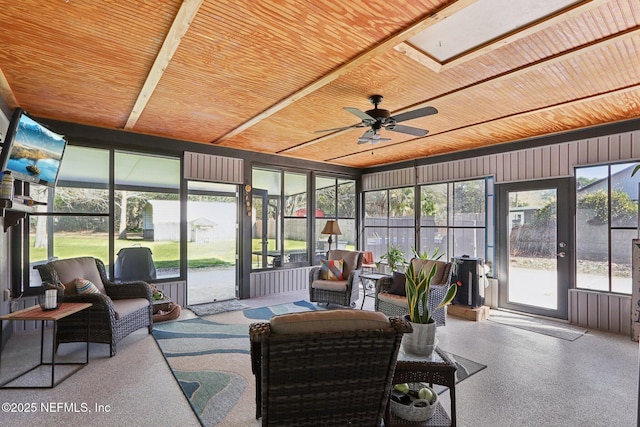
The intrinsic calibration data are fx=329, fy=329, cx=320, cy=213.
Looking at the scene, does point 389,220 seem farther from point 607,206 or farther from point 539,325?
point 607,206

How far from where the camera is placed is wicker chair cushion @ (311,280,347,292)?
495cm

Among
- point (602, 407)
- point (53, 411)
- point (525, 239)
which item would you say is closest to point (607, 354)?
point (602, 407)

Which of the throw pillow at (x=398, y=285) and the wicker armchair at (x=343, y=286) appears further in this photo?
the wicker armchair at (x=343, y=286)

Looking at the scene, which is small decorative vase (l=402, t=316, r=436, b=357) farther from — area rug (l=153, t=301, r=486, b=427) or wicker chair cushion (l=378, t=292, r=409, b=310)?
wicker chair cushion (l=378, t=292, r=409, b=310)

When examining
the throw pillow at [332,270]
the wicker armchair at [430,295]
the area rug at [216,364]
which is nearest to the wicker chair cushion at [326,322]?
the area rug at [216,364]

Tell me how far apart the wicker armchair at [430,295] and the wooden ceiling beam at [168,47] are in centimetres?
348

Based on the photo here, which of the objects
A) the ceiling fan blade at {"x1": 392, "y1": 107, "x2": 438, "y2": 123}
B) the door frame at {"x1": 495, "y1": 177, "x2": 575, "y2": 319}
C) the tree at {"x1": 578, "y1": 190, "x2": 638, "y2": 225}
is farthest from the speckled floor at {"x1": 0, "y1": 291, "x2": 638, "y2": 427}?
the ceiling fan blade at {"x1": 392, "y1": 107, "x2": 438, "y2": 123}

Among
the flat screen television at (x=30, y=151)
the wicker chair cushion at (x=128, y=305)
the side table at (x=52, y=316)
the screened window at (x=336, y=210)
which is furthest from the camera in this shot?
the screened window at (x=336, y=210)

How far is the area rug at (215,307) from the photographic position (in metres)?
4.94

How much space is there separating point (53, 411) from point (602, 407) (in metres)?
4.03

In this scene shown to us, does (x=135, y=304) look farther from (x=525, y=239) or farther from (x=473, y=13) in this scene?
(x=525, y=239)

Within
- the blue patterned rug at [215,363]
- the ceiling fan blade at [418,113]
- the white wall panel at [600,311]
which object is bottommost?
the blue patterned rug at [215,363]

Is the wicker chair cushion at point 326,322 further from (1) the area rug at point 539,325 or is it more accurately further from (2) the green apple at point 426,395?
(1) the area rug at point 539,325

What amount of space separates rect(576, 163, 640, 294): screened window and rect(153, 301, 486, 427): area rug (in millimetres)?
2556
